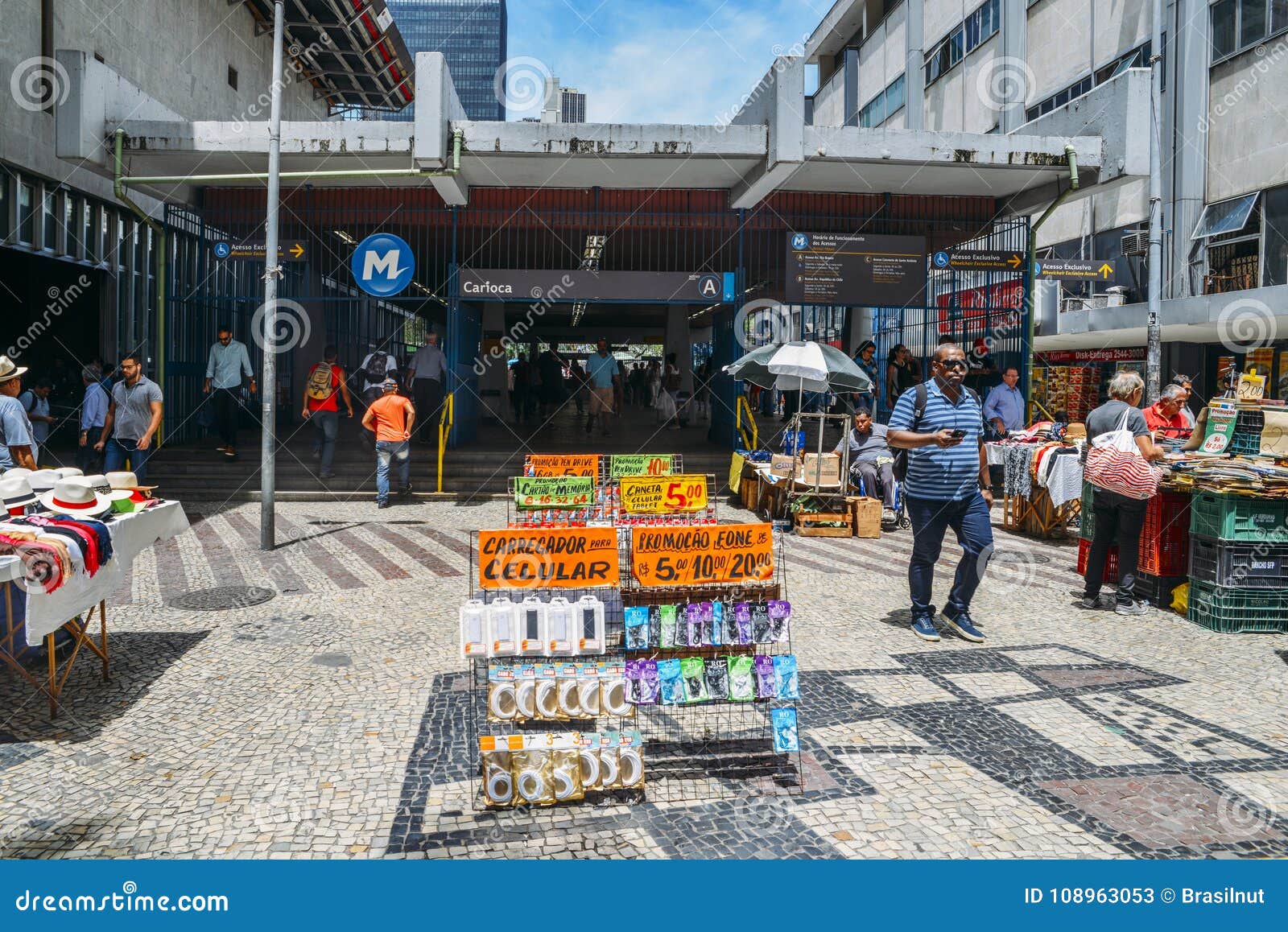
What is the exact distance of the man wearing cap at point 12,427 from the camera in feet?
21.1

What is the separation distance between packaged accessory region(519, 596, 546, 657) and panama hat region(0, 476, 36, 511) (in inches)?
126

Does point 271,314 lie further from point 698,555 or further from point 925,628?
point 925,628

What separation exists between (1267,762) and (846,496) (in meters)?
7.26

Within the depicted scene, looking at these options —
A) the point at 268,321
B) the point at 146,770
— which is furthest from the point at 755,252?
the point at 146,770

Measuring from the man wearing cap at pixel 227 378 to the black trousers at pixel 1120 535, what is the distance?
1178 cm

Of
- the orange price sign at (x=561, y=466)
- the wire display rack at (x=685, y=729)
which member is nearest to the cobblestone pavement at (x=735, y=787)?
the wire display rack at (x=685, y=729)

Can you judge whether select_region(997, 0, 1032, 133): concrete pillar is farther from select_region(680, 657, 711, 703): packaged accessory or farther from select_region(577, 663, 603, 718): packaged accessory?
select_region(577, 663, 603, 718): packaged accessory

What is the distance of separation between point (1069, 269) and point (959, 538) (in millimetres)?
10896

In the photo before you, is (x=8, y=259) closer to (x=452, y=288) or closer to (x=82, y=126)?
(x=82, y=126)

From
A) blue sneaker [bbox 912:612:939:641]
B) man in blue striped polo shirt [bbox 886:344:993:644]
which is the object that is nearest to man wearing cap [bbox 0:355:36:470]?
man in blue striped polo shirt [bbox 886:344:993:644]

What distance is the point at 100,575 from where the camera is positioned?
5.12m

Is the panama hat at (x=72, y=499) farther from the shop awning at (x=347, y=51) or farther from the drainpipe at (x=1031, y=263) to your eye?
the shop awning at (x=347, y=51)

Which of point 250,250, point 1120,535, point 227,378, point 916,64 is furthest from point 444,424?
point 916,64

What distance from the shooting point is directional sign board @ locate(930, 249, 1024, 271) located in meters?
15.3
